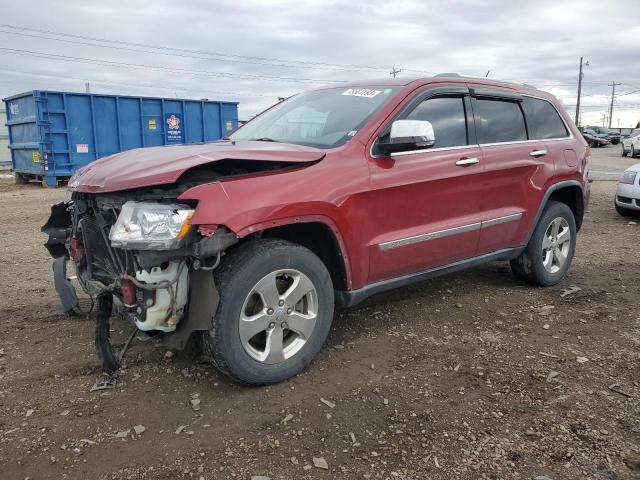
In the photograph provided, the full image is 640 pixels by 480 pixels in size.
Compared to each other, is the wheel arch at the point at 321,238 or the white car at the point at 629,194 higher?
the wheel arch at the point at 321,238

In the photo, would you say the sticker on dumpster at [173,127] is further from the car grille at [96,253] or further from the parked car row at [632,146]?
the parked car row at [632,146]

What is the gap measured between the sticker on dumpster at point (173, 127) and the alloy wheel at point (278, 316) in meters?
14.9

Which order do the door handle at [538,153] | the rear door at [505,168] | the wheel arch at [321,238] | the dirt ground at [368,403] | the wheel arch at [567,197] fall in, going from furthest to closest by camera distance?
the wheel arch at [567,197], the door handle at [538,153], the rear door at [505,168], the wheel arch at [321,238], the dirt ground at [368,403]

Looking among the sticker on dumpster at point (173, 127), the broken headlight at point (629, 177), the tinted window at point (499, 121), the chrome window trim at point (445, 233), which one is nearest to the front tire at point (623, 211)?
the broken headlight at point (629, 177)

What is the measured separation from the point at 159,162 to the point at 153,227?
0.40 metres

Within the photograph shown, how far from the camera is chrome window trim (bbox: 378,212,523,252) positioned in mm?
3584

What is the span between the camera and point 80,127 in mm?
15234

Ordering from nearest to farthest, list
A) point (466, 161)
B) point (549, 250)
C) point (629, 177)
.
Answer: point (466, 161) → point (549, 250) → point (629, 177)

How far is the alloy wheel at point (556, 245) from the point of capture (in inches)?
200

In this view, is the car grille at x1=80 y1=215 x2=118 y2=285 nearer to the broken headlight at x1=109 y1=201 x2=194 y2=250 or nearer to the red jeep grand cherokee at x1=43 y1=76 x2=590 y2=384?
the red jeep grand cherokee at x1=43 y1=76 x2=590 y2=384

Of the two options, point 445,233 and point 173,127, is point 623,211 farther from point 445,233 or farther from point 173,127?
point 173,127

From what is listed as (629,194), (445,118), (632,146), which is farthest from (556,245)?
(632,146)

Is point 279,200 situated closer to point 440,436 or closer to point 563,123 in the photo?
point 440,436

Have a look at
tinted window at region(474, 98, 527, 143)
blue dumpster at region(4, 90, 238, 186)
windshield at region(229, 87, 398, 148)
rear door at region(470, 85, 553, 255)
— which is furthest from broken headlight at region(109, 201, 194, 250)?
blue dumpster at region(4, 90, 238, 186)
